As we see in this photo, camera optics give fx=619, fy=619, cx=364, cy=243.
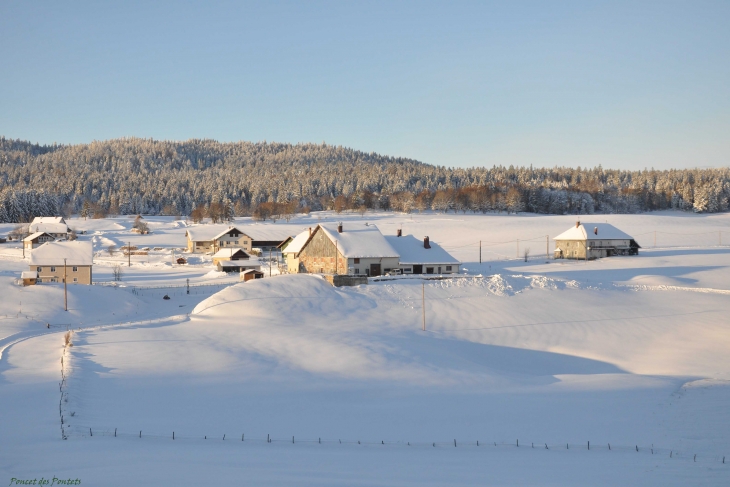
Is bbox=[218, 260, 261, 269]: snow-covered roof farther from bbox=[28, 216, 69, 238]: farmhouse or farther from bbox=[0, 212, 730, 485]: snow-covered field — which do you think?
bbox=[28, 216, 69, 238]: farmhouse

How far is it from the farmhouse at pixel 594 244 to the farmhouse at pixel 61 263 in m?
51.2

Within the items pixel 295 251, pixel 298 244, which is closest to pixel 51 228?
pixel 298 244

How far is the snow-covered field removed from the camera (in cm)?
1570

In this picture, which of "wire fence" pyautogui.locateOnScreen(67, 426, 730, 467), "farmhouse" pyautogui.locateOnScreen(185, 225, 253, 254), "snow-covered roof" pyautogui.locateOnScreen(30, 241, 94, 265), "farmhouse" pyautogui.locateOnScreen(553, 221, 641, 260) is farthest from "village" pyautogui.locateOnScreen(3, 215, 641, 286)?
"wire fence" pyautogui.locateOnScreen(67, 426, 730, 467)

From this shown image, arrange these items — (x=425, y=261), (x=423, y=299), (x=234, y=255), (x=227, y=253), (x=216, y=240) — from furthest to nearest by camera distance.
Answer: (x=216, y=240) → (x=227, y=253) → (x=234, y=255) → (x=425, y=261) → (x=423, y=299)

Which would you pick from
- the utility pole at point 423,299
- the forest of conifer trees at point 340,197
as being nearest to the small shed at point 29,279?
the utility pole at point 423,299

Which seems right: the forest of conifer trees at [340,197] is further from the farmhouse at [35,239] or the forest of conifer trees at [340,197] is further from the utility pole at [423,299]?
the utility pole at [423,299]

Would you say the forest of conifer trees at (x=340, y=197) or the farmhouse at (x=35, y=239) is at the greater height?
the forest of conifer trees at (x=340, y=197)

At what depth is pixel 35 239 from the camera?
93.3m

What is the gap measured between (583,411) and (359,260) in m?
29.8

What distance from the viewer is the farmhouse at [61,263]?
181 ft

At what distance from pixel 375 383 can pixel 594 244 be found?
175ft

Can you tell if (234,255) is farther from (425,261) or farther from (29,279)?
(425,261)

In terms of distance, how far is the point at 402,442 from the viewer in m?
18.8
